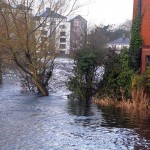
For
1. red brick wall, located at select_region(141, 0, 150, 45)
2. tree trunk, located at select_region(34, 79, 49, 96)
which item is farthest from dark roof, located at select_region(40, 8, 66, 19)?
red brick wall, located at select_region(141, 0, 150, 45)

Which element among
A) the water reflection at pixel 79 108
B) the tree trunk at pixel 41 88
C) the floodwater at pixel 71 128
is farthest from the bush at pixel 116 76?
the tree trunk at pixel 41 88

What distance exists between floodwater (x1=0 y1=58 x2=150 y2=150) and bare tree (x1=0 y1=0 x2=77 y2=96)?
5769 millimetres

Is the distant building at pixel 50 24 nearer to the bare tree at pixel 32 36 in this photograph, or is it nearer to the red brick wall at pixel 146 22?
the bare tree at pixel 32 36

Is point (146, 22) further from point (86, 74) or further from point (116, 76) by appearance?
point (86, 74)

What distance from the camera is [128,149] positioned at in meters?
12.3

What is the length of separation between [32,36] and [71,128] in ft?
48.2

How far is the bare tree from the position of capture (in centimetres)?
2864

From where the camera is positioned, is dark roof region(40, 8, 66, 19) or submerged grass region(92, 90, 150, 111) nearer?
submerged grass region(92, 90, 150, 111)

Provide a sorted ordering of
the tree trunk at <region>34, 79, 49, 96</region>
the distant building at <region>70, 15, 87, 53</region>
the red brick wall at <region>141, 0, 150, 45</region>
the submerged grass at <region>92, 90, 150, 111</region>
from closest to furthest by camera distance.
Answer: the submerged grass at <region>92, 90, 150, 111</region>, the red brick wall at <region>141, 0, 150, 45</region>, the tree trunk at <region>34, 79, 49, 96</region>, the distant building at <region>70, 15, 87, 53</region>

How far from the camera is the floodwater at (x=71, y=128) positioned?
42.2 ft

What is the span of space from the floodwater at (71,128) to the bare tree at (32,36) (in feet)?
18.9

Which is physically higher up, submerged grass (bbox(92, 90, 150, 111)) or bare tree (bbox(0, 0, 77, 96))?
bare tree (bbox(0, 0, 77, 96))

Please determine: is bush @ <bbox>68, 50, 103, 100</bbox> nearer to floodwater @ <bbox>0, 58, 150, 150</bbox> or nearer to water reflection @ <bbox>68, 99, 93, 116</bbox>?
water reflection @ <bbox>68, 99, 93, 116</bbox>

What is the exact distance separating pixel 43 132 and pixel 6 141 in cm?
215
